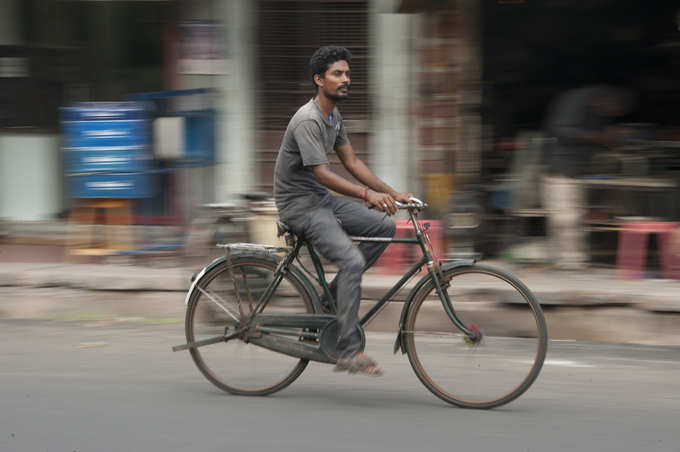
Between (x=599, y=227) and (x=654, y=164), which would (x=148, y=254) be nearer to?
(x=599, y=227)

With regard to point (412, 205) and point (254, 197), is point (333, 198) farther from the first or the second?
point (254, 197)

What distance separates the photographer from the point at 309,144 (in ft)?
13.5

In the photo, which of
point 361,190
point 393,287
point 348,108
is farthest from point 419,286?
point 348,108

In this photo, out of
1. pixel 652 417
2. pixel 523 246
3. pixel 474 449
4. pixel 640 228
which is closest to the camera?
pixel 474 449

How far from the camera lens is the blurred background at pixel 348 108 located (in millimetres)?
6992

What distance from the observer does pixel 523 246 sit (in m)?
7.04

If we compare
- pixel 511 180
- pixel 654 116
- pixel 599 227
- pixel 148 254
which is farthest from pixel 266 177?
pixel 654 116

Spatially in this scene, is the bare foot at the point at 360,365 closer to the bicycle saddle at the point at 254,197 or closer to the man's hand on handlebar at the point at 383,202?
the man's hand on handlebar at the point at 383,202

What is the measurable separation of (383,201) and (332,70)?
697 mm

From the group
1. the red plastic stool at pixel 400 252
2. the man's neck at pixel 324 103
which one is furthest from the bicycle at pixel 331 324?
the red plastic stool at pixel 400 252

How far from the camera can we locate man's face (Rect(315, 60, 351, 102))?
4145 millimetres

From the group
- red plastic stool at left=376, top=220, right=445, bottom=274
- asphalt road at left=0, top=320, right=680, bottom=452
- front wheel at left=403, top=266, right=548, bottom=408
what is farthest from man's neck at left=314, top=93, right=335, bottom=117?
red plastic stool at left=376, top=220, right=445, bottom=274

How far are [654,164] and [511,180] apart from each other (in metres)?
1.20

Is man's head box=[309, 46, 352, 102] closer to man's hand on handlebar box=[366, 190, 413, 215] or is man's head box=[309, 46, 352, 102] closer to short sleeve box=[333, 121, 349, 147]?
short sleeve box=[333, 121, 349, 147]
